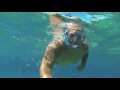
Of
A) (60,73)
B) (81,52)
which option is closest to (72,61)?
(81,52)

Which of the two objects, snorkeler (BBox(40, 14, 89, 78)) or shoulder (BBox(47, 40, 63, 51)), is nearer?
snorkeler (BBox(40, 14, 89, 78))

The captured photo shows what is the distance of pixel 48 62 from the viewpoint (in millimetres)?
5281

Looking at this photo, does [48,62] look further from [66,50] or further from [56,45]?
[66,50]

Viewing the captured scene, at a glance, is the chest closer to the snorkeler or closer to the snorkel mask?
the snorkeler

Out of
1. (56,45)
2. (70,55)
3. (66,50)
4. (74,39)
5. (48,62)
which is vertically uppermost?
(48,62)

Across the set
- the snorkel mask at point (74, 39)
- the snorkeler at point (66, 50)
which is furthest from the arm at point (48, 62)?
the snorkel mask at point (74, 39)

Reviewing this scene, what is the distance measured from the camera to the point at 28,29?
33.8 metres

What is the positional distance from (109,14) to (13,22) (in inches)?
604

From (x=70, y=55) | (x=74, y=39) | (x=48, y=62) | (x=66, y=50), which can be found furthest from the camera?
(x=70, y=55)

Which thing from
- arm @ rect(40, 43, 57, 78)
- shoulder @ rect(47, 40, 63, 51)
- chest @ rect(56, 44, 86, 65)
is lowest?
chest @ rect(56, 44, 86, 65)

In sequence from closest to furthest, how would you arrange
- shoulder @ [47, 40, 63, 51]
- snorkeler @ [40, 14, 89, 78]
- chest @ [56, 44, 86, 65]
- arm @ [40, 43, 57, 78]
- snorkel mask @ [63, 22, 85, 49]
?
1. arm @ [40, 43, 57, 78]
2. snorkeler @ [40, 14, 89, 78]
3. shoulder @ [47, 40, 63, 51]
4. snorkel mask @ [63, 22, 85, 49]
5. chest @ [56, 44, 86, 65]

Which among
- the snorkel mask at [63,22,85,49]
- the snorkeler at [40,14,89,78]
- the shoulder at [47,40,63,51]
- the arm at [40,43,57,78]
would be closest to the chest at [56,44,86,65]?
the snorkeler at [40,14,89,78]

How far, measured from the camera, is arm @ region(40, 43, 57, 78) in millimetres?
4547

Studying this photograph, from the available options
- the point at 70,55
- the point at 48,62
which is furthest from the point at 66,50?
the point at 48,62
